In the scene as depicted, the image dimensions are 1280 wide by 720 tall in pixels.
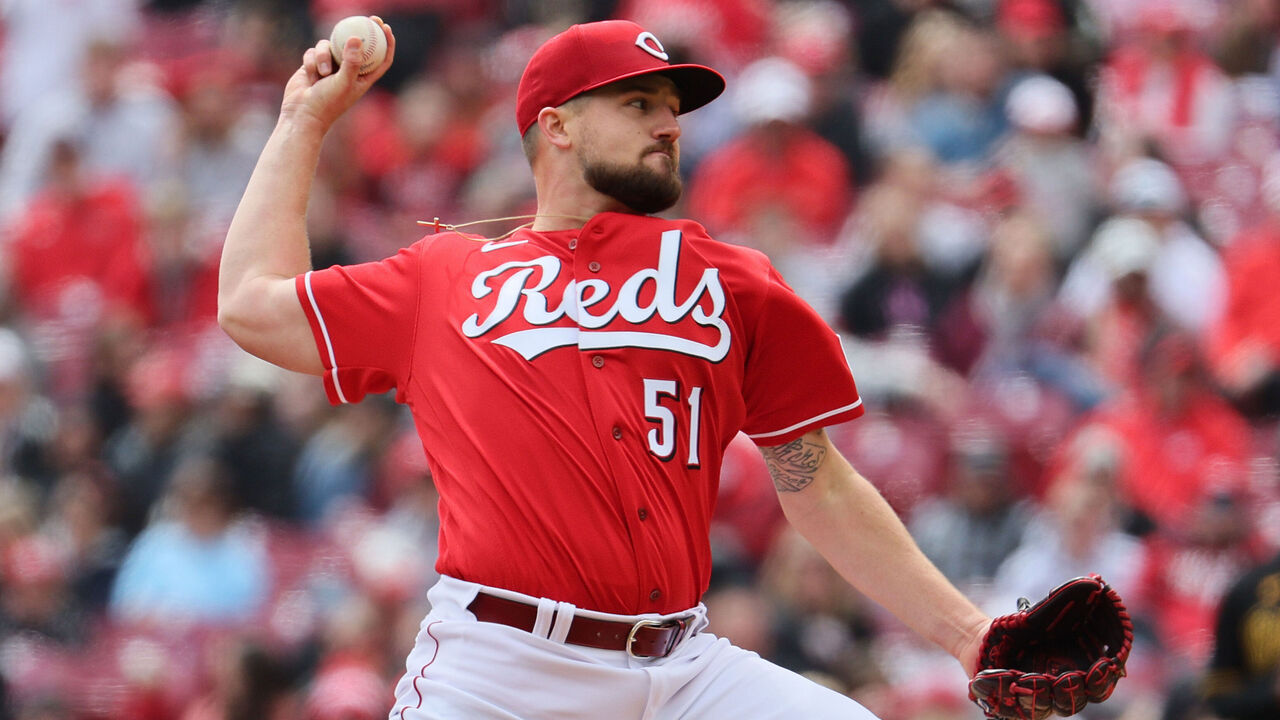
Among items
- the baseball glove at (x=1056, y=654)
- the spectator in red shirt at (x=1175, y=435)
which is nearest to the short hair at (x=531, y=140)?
the baseball glove at (x=1056, y=654)

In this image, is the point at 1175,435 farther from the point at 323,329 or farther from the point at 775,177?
the point at 323,329

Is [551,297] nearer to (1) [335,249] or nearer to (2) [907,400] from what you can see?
(2) [907,400]

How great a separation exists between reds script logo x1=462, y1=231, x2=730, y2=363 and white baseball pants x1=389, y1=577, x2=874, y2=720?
0.52 metres

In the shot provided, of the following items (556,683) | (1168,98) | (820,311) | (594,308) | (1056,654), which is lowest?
(820,311)

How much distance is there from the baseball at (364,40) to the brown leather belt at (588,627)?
1.26 meters

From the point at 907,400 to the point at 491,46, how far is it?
13.7 feet

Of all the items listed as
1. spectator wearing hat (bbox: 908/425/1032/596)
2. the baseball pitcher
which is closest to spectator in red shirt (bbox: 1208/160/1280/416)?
spectator wearing hat (bbox: 908/425/1032/596)

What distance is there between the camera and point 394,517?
7.73 m

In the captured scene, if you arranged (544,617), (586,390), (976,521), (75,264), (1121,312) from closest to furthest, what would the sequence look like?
(544,617) < (586,390) < (976,521) < (1121,312) < (75,264)

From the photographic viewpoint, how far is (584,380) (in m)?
3.40

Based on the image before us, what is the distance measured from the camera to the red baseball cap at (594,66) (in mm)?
3623

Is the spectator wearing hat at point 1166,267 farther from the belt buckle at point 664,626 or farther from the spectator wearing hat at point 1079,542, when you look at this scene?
the belt buckle at point 664,626

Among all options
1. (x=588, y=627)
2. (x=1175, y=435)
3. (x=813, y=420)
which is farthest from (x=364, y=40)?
(x=1175, y=435)

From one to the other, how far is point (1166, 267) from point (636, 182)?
4.56 meters
